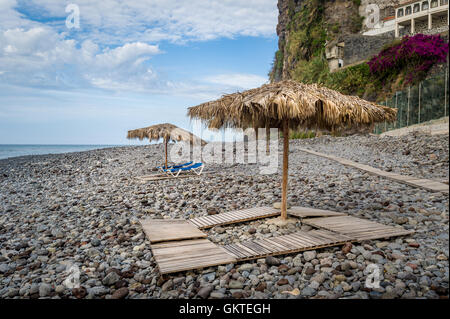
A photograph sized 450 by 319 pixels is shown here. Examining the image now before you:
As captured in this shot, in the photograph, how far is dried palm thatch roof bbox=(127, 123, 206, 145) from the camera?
10.9 m

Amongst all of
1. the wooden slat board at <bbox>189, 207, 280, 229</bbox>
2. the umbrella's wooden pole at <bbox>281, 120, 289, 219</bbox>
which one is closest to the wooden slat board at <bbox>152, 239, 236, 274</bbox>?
the wooden slat board at <bbox>189, 207, 280, 229</bbox>

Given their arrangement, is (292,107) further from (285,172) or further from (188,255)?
(188,255)

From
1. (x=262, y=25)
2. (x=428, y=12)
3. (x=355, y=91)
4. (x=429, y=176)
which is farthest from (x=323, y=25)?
(x=429, y=176)

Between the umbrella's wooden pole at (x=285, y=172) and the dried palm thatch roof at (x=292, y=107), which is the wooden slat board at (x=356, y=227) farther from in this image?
the dried palm thatch roof at (x=292, y=107)

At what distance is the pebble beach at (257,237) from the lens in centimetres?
261

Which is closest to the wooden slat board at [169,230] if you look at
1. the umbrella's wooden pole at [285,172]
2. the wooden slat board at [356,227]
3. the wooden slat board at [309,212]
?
the umbrella's wooden pole at [285,172]

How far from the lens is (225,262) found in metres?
3.27

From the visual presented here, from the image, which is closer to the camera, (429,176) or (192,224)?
(429,176)

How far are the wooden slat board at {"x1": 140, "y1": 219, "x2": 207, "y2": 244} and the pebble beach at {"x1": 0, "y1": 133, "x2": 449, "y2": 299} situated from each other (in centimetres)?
16

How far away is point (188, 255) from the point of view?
3445 mm

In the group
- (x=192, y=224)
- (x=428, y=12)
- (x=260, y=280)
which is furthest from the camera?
(x=192, y=224)

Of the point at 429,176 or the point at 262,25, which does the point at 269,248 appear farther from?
the point at 262,25

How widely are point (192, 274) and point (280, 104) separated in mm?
2283

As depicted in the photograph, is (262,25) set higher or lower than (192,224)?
higher
